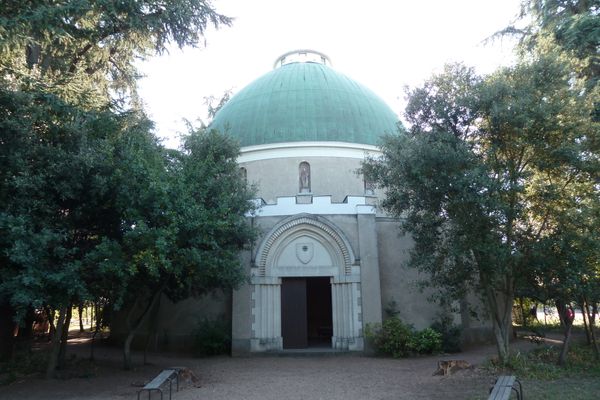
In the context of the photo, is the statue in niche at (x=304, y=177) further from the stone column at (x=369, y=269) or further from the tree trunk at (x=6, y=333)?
the tree trunk at (x=6, y=333)

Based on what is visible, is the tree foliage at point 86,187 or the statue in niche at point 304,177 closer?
the tree foliage at point 86,187

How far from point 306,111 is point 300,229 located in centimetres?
649

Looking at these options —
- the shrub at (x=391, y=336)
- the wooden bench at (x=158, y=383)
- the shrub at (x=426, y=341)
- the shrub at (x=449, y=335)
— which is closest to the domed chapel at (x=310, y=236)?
the shrub at (x=391, y=336)

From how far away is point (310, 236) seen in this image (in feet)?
63.7

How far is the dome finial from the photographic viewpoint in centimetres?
2859

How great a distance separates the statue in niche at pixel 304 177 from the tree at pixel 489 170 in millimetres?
8677

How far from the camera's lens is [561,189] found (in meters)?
12.0

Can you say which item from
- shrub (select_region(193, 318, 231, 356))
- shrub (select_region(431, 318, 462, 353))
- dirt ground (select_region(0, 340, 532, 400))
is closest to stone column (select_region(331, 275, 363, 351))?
dirt ground (select_region(0, 340, 532, 400))

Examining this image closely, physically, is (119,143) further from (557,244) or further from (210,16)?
(557,244)

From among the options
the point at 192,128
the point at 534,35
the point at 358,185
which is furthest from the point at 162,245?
the point at 534,35

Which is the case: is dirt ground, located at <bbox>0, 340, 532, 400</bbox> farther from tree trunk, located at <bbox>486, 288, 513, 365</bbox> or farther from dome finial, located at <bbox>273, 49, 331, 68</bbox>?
dome finial, located at <bbox>273, 49, 331, 68</bbox>

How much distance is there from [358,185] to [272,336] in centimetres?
795

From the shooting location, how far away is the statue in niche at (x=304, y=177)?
21.7m

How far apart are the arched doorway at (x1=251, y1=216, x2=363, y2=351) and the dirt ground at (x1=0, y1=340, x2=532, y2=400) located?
56.2 inches
